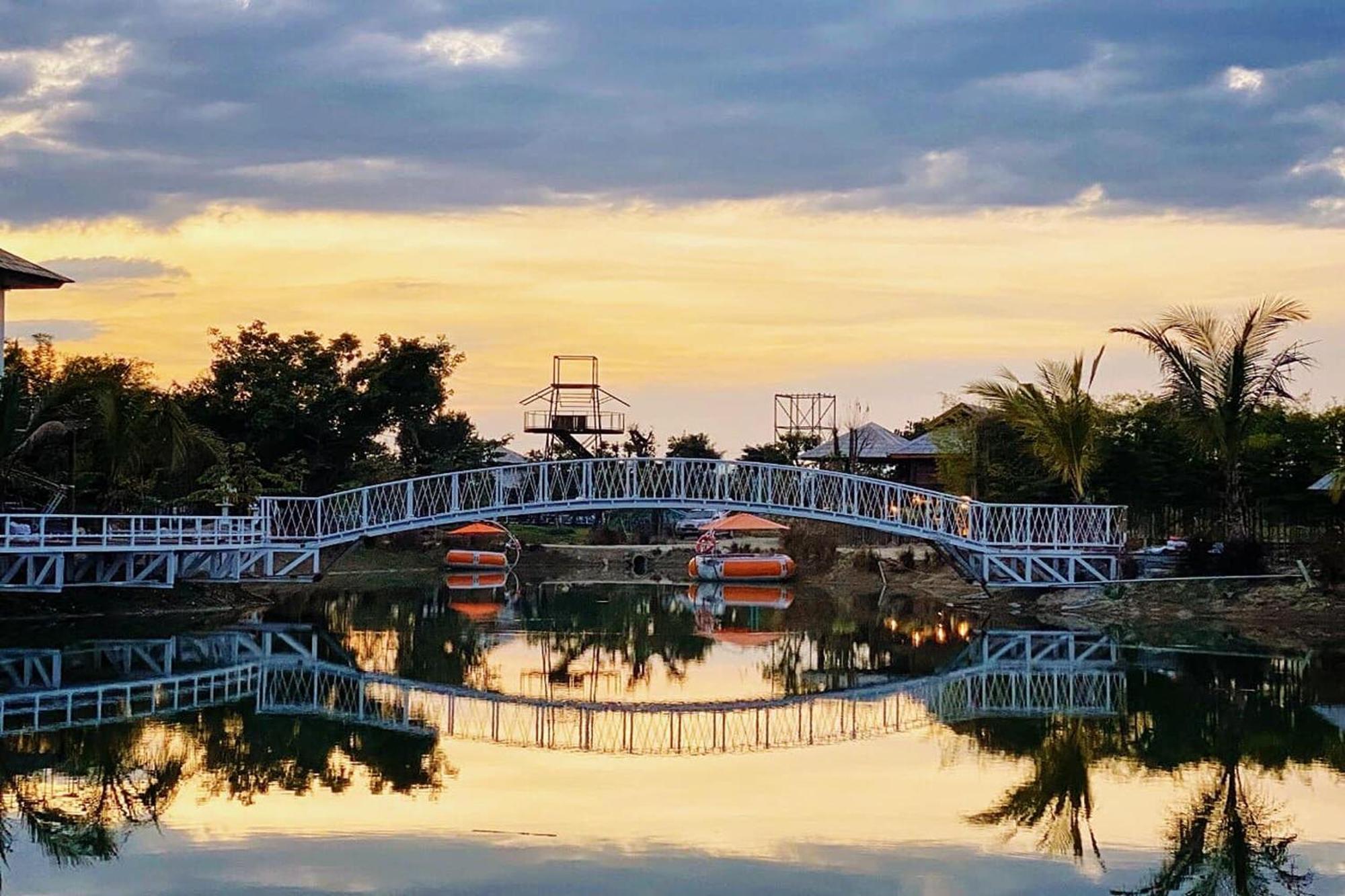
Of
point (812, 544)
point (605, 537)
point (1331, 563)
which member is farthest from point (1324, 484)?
point (605, 537)

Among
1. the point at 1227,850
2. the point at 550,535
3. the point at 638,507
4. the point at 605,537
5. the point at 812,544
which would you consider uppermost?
the point at 550,535

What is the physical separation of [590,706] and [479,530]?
32692mm

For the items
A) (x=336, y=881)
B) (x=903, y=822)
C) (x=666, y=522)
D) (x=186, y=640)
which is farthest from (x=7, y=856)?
(x=666, y=522)

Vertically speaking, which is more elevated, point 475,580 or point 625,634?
point 475,580

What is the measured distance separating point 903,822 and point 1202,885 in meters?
2.68

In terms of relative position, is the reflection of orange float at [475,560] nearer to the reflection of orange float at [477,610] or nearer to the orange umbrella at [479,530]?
the orange umbrella at [479,530]

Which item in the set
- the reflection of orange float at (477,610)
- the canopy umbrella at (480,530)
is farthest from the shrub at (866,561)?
the canopy umbrella at (480,530)

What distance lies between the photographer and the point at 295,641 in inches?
1089

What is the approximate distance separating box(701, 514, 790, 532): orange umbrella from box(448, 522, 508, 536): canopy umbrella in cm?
758

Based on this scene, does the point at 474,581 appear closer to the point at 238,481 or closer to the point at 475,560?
the point at 475,560

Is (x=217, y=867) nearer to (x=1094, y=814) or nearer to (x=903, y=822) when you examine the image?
(x=903, y=822)

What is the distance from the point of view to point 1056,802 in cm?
1468

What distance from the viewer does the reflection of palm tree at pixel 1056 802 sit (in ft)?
43.5

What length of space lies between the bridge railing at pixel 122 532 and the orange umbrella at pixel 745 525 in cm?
1902
